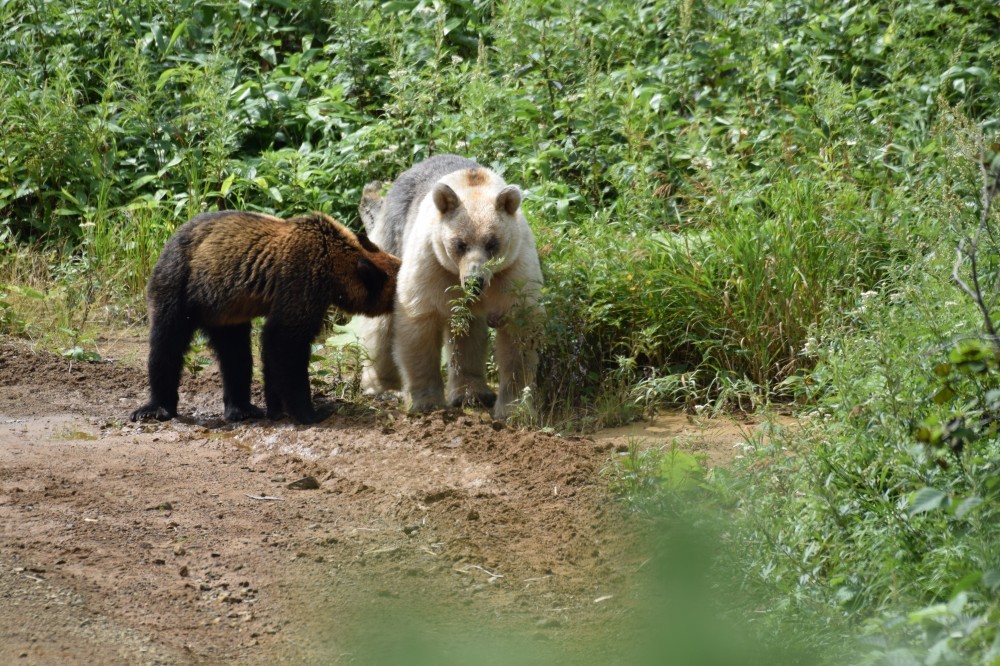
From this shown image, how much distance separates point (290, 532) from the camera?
4.69 meters

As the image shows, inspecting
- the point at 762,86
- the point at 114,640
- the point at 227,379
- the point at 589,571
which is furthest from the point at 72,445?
the point at 762,86

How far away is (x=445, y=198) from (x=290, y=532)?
260cm

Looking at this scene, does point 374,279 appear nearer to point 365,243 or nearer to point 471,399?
point 365,243

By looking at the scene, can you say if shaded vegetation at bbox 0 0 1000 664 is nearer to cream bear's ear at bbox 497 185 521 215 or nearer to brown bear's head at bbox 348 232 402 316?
cream bear's ear at bbox 497 185 521 215

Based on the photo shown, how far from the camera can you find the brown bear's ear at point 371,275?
23.0 feet

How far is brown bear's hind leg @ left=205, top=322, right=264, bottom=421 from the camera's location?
6891 mm

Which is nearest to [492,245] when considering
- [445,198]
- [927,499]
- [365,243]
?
[445,198]

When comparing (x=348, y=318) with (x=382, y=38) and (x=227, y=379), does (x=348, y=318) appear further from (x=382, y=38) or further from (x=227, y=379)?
(x=382, y=38)

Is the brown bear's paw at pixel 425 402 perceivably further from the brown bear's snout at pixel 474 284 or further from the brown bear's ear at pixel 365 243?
the brown bear's ear at pixel 365 243

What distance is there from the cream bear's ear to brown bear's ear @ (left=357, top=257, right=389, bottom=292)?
3.18ft

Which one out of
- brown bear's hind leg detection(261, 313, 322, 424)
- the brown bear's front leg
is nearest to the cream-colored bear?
brown bear's hind leg detection(261, 313, 322, 424)

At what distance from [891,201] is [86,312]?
597 centimetres

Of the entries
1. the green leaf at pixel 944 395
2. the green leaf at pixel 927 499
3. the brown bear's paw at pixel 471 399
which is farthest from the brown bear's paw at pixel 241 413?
the green leaf at pixel 927 499

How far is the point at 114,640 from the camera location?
360 cm
